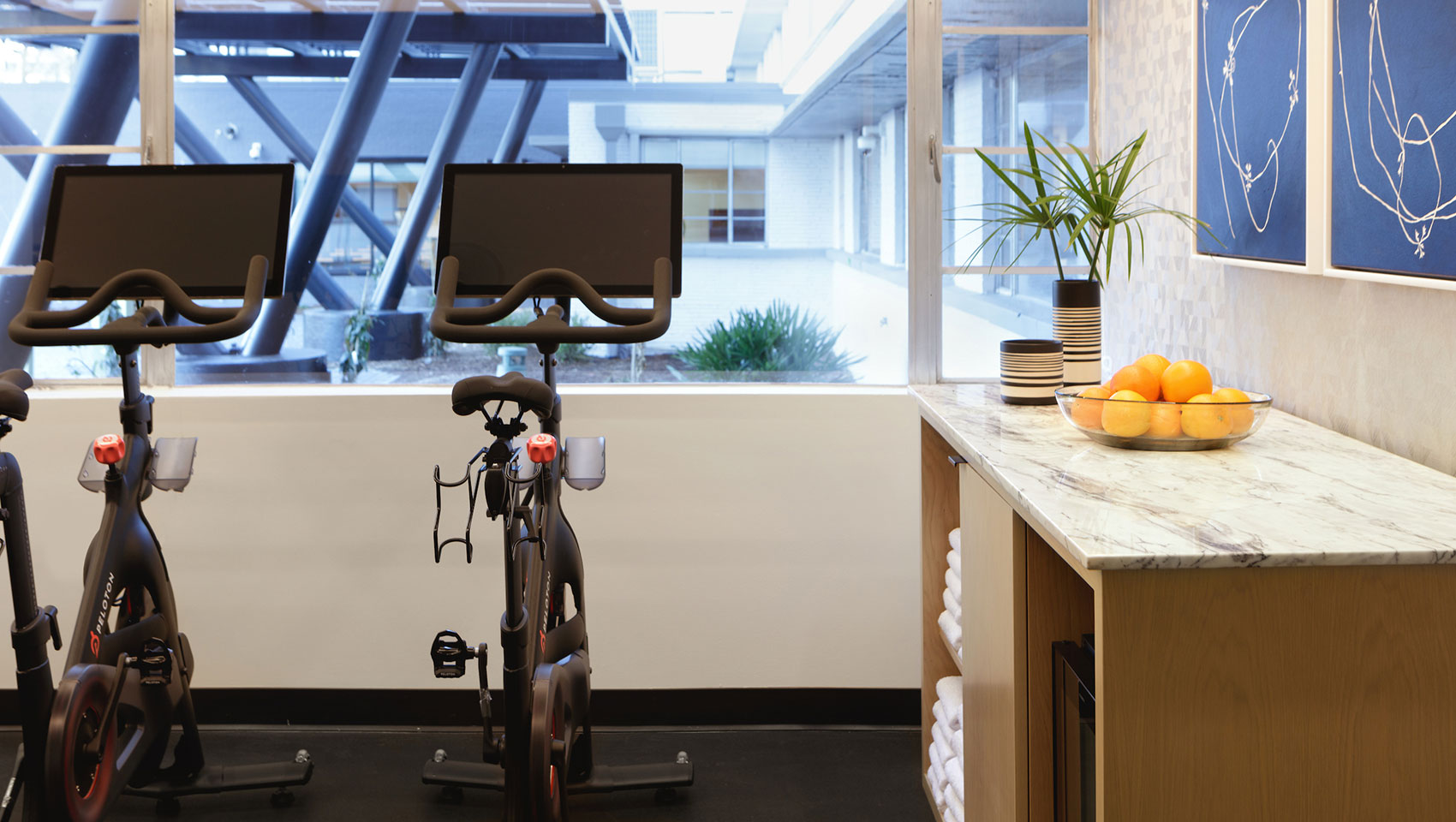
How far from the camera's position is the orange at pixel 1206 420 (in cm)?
183

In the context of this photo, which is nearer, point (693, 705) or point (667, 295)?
point (667, 295)

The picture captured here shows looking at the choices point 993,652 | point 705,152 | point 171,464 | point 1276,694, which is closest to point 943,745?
point 993,652

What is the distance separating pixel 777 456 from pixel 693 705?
2.44 feet

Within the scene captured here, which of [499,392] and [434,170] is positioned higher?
[434,170]

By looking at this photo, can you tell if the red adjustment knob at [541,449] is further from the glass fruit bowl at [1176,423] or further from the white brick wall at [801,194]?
the white brick wall at [801,194]

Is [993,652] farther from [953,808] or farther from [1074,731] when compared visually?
[953,808]

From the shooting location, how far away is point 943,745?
2520 mm

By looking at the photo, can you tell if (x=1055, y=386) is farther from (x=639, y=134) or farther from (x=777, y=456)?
(x=639, y=134)

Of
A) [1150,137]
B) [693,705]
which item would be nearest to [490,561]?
[693,705]

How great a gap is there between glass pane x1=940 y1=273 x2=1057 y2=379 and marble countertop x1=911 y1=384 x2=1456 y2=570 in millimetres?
1042

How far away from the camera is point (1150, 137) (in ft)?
9.27

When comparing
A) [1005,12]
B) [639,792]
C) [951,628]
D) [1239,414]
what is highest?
[1005,12]

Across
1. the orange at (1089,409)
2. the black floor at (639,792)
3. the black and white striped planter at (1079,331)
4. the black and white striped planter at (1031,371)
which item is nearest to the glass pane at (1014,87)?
the black and white striped planter at (1079,331)

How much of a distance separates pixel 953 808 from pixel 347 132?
239 cm
